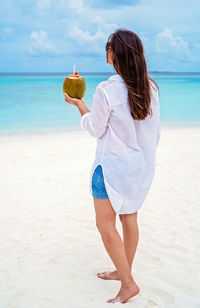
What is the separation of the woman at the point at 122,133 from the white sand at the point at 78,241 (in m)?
0.51

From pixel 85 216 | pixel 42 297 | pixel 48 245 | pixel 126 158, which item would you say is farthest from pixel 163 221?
pixel 126 158

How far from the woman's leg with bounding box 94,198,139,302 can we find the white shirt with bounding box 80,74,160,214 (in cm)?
8

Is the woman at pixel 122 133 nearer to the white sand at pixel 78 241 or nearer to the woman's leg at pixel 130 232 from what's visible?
the woman's leg at pixel 130 232

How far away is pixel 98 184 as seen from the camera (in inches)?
84.1

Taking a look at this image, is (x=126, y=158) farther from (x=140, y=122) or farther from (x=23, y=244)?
(x=23, y=244)

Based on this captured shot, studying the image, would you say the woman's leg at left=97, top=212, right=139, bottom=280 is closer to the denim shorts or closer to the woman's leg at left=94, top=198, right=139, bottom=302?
the woman's leg at left=94, top=198, right=139, bottom=302

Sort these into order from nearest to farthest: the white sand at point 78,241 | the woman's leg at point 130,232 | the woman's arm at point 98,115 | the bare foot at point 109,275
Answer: the woman's arm at point 98,115 → the woman's leg at point 130,232 → the white sand at point 78,241 → the bare foot at point 109,275

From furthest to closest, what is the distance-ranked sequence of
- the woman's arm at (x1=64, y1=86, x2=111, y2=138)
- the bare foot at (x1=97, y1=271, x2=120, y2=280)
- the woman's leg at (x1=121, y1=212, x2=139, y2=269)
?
the bare foot at (x1=97, y1=271, x2=120, y2=280) → the woman's leg at (x1=121, y1=212, x2=139, y2=269) → the woman's arm at (x1=64, y1=86, x2=111, y2=138)

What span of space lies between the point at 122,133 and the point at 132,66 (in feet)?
1.21

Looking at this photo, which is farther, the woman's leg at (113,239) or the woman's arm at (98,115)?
the woman's leg at (113,239)

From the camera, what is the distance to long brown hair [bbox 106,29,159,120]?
1956mm

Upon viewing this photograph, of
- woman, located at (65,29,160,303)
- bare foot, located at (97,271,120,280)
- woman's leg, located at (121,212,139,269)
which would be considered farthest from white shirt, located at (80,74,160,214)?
bare foot, located at (97,271,120,280)

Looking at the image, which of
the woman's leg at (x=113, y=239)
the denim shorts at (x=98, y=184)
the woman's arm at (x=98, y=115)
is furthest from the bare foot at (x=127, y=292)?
the woman's arm at (x=98, y=115)

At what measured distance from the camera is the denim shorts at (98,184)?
6.96 ft
